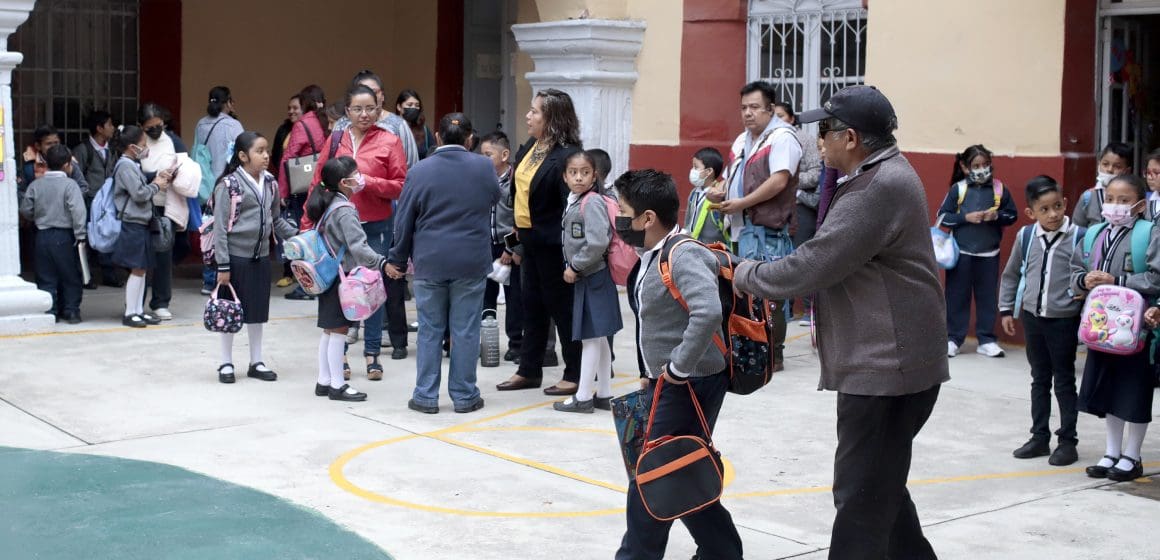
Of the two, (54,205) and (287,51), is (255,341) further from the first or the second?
(287,51)

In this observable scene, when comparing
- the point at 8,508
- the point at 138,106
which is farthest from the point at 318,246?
the point at 138,106

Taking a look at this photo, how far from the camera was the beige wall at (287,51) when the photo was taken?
1479 cm

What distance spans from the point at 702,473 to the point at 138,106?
11216mm

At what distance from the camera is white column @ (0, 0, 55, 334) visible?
33.6 feet

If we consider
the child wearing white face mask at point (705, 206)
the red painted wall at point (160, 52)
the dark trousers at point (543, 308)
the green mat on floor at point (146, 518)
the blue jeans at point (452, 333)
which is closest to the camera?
the green mat on floor at point (146, 518)

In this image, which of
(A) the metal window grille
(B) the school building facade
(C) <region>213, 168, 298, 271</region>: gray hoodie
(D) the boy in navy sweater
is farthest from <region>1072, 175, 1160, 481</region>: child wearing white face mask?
(A) the metal window grille

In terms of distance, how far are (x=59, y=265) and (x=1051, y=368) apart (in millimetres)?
7236

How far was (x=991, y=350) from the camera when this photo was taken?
10.0 metres

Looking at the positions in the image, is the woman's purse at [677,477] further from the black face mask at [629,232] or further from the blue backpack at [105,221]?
the blue backpack at [105,221]

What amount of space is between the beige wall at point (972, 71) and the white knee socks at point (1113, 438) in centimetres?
369

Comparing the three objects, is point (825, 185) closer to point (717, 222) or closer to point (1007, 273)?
point (1007, 273)

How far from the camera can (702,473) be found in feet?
15.6

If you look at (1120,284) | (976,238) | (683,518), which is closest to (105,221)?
(976,238)

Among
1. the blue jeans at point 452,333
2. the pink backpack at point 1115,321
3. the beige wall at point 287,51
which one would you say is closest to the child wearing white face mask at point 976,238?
the pink backpack at point 1115,321
